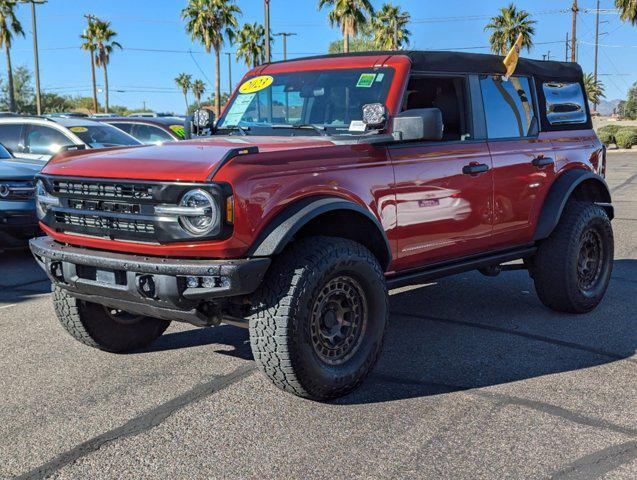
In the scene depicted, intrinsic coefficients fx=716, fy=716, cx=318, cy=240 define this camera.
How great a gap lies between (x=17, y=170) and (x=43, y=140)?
2131 millimetres

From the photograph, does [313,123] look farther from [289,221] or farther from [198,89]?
[198,89]

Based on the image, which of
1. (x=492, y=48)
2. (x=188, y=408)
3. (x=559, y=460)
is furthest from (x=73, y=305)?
(x=492, y=48)

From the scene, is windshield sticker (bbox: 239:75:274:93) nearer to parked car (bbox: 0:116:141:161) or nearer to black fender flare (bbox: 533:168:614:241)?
black fender flare (bbox: 533:168:614:241)

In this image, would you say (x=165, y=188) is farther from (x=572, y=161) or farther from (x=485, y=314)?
(x=572, y=161)

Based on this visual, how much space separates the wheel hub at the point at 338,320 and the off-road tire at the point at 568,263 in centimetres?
218

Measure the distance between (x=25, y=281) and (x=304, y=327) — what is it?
15.4 feet


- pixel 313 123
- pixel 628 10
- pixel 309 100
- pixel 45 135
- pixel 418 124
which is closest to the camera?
pixel 418 124

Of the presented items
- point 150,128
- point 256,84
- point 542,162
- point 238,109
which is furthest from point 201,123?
point 150,128

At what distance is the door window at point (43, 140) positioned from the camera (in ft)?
33.9

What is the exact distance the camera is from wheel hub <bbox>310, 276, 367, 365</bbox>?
388 centimetres

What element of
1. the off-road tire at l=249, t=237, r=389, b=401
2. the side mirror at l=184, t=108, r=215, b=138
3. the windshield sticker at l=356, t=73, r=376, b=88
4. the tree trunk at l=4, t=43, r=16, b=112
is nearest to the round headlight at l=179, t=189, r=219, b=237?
the off-road tire at l=249, t=237, r=389, b=401

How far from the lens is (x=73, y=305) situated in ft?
14.8

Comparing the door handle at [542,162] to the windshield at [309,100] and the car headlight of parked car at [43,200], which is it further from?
the car headlight of parked car at [43,200]

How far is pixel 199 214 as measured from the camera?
11.6 feet
